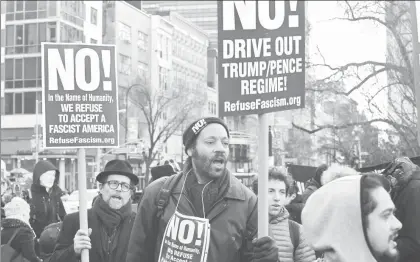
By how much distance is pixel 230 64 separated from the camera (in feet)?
13.9

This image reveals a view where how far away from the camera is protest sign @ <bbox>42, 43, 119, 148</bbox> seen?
6.59 metres

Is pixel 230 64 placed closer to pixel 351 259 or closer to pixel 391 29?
pixel 351 259

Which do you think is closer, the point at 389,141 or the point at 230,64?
the point at 230,64

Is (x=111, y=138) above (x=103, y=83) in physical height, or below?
below

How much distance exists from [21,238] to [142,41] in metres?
60.6

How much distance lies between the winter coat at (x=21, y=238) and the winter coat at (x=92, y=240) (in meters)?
1.18

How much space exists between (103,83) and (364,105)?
1796 cm

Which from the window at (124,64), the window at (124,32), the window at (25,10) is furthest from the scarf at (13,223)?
the window at (124,32)

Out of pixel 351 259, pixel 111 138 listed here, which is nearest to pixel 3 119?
pixel 111 138

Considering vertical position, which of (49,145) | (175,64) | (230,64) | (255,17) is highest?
(175,64)

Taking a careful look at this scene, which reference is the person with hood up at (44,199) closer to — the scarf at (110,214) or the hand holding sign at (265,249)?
the scarf at (110,214)

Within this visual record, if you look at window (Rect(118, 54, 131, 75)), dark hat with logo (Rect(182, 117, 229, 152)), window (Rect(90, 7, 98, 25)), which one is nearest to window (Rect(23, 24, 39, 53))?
window (Rect(90, 7, 98, 25))

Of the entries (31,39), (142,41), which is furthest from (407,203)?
(142,41)

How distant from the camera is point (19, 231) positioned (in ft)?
23.8
